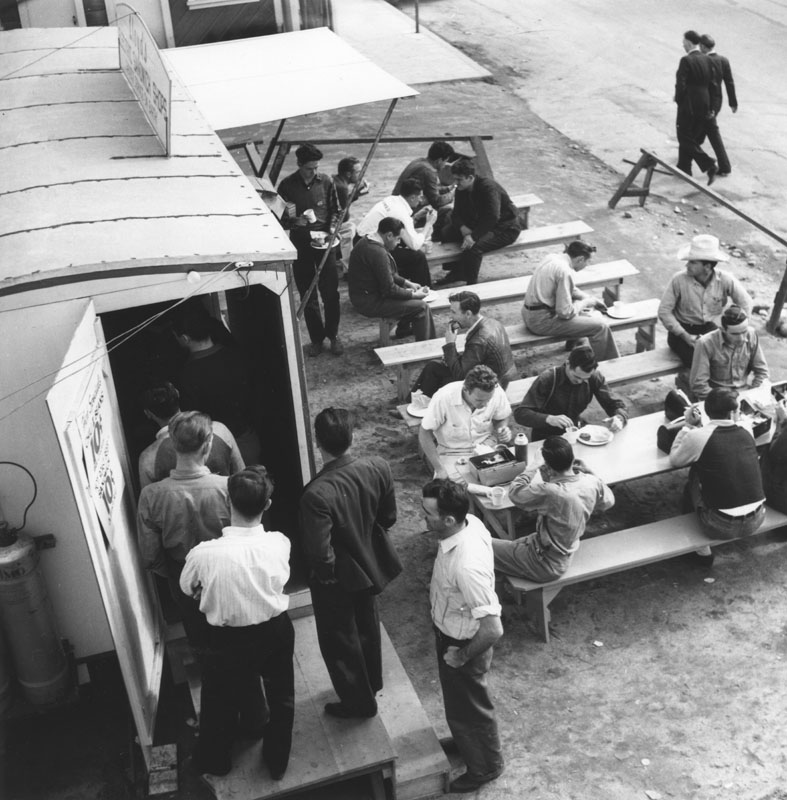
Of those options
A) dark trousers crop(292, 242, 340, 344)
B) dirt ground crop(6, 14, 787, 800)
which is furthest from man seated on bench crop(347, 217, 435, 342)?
dirt ground crop(6, 14, 787, 800)

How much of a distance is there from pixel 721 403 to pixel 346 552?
9.73ft

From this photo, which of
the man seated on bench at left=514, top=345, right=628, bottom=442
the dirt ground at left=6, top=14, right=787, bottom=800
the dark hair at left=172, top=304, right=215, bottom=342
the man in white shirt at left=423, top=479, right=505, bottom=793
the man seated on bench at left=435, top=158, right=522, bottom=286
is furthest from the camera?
the man seated on bench at left=435, top=158, right=522, bottom=286

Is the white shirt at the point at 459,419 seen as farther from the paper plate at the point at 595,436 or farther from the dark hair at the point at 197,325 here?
the dark hair at the point at 197,325

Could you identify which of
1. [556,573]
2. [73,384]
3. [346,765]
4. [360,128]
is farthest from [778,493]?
[360,128]

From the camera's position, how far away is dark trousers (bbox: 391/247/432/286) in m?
10.1

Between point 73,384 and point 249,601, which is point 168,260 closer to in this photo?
point 73,384

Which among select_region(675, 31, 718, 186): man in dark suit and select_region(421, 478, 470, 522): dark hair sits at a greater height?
select_region(421, 478, 470, 522): dark hair

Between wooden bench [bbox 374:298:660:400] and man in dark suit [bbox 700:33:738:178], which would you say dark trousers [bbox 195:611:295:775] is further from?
man in dark suit [bbox 700:33:738:178]

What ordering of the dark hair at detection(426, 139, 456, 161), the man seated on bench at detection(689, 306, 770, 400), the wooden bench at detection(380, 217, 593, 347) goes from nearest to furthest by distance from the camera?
the man seated on bench at detection(689, 306, 770, 400) < the wooden bench at detection(380, 217, 593, 347) < the dark hair at detection(426, 139, 456, 161)

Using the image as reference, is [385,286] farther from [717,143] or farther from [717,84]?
[717,84]

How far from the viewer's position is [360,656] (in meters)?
5.50

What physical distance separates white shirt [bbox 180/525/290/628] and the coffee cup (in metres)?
2.21

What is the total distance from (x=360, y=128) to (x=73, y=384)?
1131 cm

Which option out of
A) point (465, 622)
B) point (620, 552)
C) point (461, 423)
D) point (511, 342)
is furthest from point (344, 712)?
point (511, 342)
